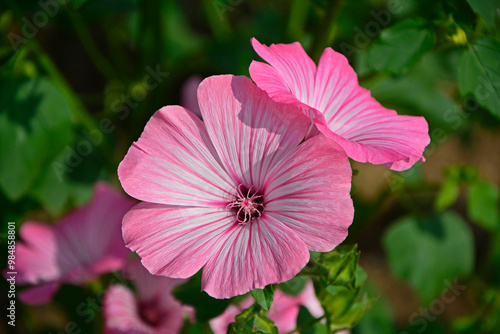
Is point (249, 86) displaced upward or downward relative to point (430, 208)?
upward

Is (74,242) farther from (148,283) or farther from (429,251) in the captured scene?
(429,251)

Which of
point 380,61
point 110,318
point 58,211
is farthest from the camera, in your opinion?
point 58,211

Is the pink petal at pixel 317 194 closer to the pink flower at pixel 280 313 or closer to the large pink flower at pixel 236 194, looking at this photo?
the large pink flower at pixel 236 194

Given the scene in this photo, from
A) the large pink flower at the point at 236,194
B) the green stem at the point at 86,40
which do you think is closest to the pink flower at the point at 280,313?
the large pink flower at the point at 236,194

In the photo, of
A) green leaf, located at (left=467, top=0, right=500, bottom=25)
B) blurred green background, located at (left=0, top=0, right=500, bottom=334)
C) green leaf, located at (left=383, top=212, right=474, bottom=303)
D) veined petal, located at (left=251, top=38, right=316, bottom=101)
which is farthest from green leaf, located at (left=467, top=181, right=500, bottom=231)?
veined petal, located at (left=251, top=38, right=316, bottom=101)

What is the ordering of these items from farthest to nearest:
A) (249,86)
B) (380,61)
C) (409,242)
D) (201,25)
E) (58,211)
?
(201,25) → (409,242) → (58,211) → (380,61) → (249,86)

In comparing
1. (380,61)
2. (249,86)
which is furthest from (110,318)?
(380,61)

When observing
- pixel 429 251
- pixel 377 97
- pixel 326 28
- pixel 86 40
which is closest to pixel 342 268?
pixel 326 28

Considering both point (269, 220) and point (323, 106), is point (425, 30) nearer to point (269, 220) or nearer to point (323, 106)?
point (323, 106)
